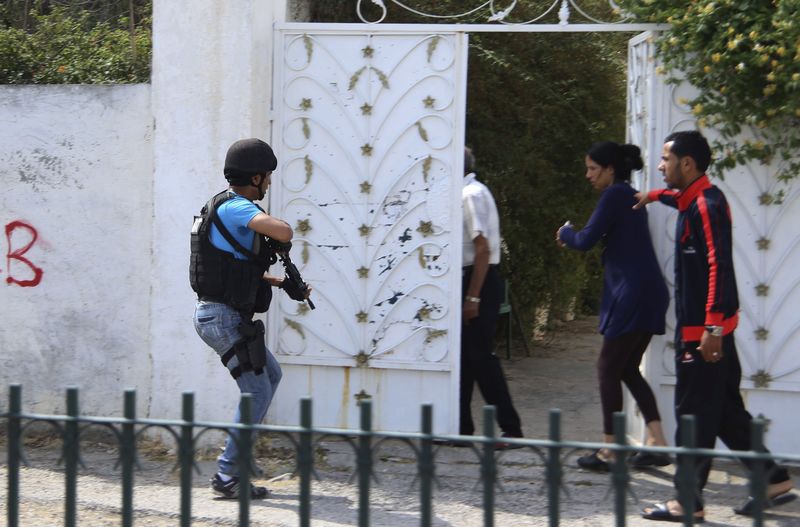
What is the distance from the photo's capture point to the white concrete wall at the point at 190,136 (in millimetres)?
5758

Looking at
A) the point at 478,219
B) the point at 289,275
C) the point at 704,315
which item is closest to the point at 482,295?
the point at 478,219

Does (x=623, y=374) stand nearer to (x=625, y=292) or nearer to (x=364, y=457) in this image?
(x=625, y=292)

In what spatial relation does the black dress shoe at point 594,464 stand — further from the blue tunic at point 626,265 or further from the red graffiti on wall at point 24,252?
the red graffiti on wall at point 24,252

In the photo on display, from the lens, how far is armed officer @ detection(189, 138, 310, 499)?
4887 millimetres

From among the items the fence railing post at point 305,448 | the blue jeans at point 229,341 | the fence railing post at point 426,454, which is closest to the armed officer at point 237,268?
the blue jeans at point 229,341

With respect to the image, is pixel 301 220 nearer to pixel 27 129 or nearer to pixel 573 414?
pixel 27 129

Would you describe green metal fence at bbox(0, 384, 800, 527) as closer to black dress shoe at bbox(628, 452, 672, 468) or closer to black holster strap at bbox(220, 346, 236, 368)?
black holster strap at bbox(220, 346, 236, 368)

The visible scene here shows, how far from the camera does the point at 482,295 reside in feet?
19.8

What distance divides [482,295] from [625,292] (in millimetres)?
899

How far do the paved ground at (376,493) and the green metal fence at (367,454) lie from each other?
1.62 metres

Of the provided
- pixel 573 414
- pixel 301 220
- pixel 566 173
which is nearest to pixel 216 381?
pixel 301 220

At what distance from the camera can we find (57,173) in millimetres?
6062

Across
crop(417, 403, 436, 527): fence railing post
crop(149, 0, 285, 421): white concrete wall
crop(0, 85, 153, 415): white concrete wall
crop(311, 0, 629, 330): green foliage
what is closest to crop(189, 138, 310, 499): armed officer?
crop(149, 0, 285, 421): white concrete wall

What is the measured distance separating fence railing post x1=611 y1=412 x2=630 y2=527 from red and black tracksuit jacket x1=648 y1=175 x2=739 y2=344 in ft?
6.85
